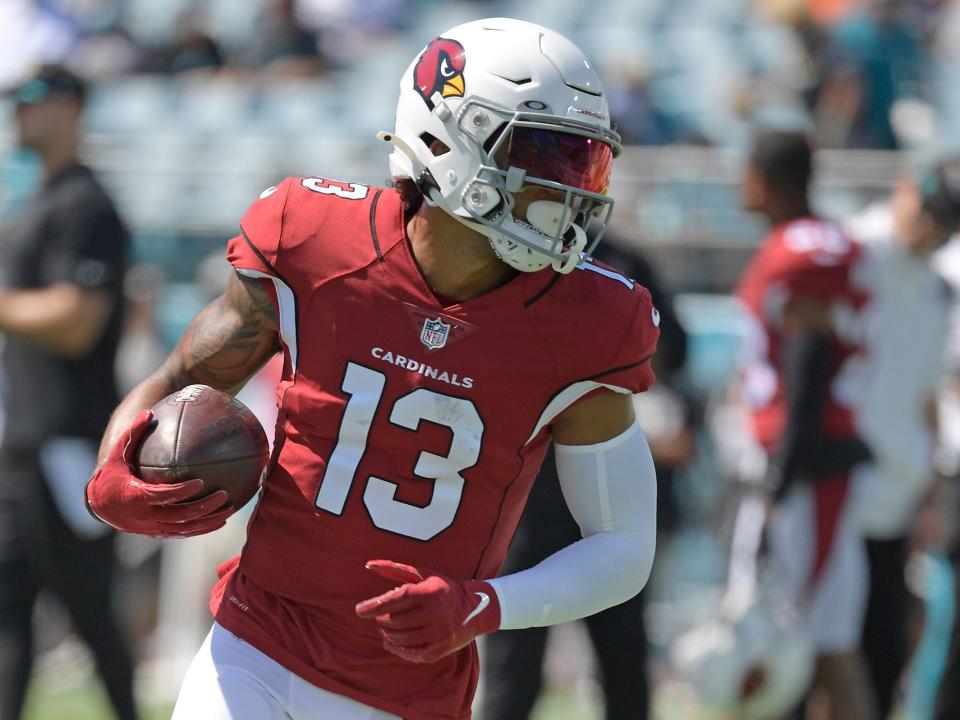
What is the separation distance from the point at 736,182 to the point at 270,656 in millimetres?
5466

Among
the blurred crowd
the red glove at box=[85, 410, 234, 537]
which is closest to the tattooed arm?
the red glove at box=[85, 410, 234, 537]

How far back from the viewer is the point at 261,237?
2756 millimetres

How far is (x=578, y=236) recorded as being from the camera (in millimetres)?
2707

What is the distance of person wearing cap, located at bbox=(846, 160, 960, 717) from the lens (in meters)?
Answer: 5.25

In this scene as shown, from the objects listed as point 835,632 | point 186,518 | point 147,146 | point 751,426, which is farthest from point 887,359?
point 147,146

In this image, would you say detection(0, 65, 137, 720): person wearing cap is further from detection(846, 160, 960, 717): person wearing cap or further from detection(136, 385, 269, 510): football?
detection(846, 160, 960, 717): person wearing cap

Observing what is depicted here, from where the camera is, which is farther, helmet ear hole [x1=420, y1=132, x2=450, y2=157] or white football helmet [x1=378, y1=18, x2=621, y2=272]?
helmet ear hole [x1=420, y1=132, x2=450, y2=157]

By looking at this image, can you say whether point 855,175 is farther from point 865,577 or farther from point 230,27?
point 230,27

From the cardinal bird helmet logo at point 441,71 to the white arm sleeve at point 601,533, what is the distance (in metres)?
0.68

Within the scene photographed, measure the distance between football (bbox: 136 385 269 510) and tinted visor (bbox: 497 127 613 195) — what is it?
66 centimetres

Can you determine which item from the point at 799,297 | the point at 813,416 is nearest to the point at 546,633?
the point at 813,416

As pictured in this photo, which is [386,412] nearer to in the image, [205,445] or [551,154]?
[205,445]

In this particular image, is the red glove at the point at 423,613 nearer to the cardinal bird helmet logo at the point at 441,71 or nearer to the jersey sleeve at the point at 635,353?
the jersey sleeve at the point at 635,353

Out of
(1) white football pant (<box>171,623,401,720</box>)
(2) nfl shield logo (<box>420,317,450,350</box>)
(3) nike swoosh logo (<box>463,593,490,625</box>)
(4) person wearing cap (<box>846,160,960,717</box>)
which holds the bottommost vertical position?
(4) person wearing cap (<box>846,160,960,717</box>)
